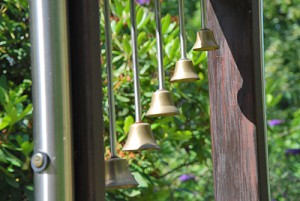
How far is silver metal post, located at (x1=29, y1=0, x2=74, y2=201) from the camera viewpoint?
4.32ft

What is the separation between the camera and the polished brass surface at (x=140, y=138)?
1858mm

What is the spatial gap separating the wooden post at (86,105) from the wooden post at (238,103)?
93 centimetres

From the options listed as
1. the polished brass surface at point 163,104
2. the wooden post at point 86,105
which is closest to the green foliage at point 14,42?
the polished brass surface at point 163,104

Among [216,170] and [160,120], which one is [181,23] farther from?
[160,120]

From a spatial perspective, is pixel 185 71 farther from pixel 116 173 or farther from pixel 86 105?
pixel 86 105

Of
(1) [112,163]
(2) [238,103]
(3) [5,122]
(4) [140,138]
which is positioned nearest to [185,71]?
(2) [238,103]

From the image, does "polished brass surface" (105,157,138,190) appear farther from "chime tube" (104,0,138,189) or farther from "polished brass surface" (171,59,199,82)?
"polished brass surface" (171,59,199,82)

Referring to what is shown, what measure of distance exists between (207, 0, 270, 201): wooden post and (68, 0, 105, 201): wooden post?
0.93m

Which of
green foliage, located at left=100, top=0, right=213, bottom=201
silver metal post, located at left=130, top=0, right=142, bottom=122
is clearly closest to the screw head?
silver metal post, located at left=130, top=0, right=142, bottom=122

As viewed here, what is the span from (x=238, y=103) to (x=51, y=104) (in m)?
1.07

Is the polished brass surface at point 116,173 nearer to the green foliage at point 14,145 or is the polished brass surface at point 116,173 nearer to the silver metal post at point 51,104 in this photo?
the silver metal post at point 51,104

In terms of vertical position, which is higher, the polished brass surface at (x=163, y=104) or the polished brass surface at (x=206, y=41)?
the polished brass surface at (x=206, y=41)

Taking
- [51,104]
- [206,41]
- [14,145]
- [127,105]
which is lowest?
[14,145]

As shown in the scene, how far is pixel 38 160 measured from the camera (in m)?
1.32
